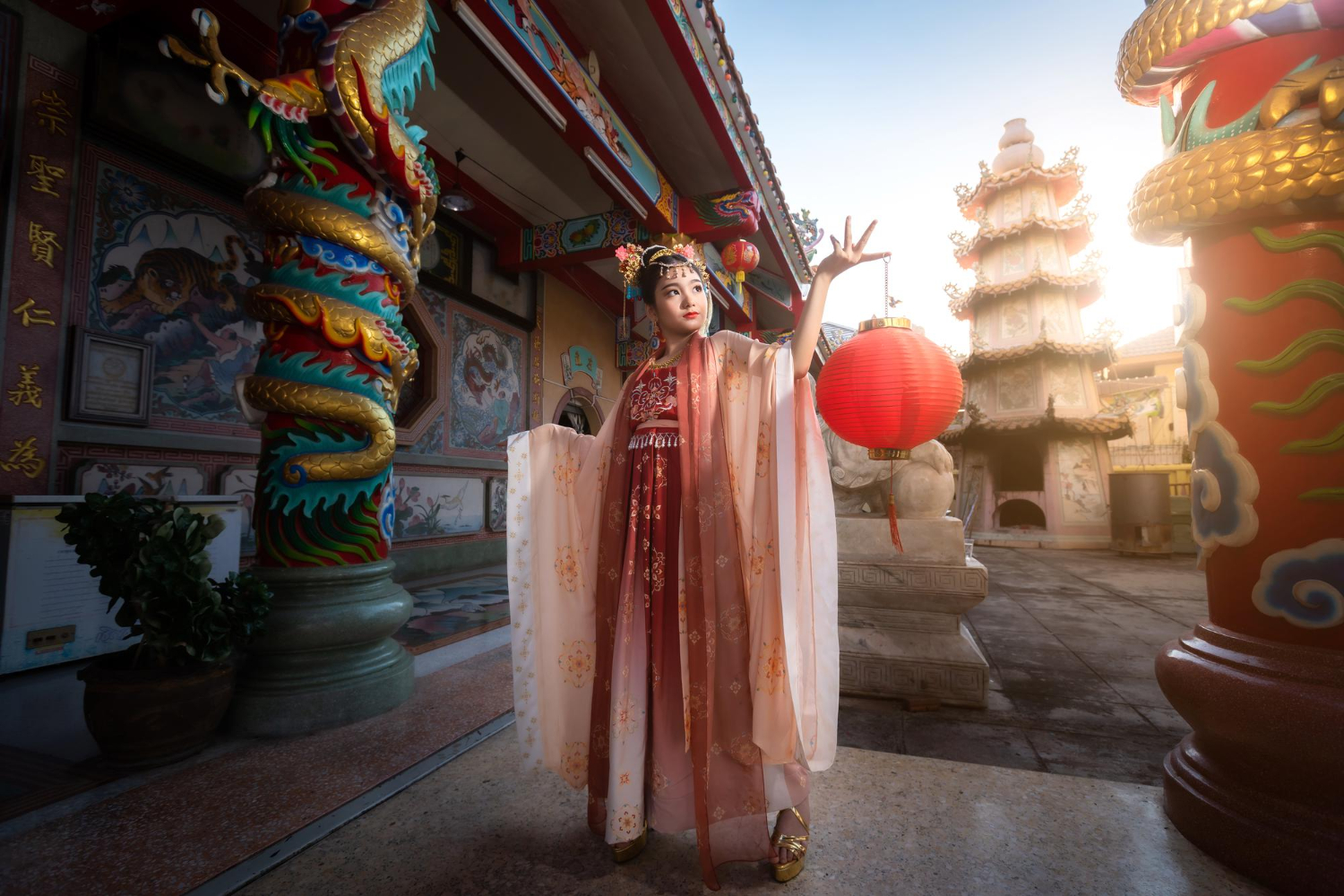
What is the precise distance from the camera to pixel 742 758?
137 centimetres

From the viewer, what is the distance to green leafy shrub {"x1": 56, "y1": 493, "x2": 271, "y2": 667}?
72.7 inches

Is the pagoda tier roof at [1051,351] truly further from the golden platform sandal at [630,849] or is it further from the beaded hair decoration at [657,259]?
the golden platform sandal at [630,849]

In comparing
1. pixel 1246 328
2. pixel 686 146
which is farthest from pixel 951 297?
pixel 1246 328

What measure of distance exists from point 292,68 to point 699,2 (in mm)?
2794

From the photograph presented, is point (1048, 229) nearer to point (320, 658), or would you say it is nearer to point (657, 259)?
point (657, 259)

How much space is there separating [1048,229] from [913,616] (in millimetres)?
13162

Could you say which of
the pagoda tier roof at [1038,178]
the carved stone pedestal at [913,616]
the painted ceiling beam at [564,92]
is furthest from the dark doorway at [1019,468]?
the carved stone pedestal at [913,616]

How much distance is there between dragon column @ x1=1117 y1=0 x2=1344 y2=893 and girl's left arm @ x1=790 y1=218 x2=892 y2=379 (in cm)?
83

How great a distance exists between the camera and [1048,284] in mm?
12117

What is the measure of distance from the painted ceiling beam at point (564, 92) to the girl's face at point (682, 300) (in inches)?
100

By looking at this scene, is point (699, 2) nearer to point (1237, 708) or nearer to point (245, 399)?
point (245, 399)

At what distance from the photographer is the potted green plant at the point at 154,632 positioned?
1.80 m

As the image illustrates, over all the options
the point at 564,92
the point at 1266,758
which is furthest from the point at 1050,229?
the point at 1266,758

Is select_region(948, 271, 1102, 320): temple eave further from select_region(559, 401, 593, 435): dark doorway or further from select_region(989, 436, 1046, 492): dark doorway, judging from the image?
select_region(559, 401, 593, 435): dark doorway
